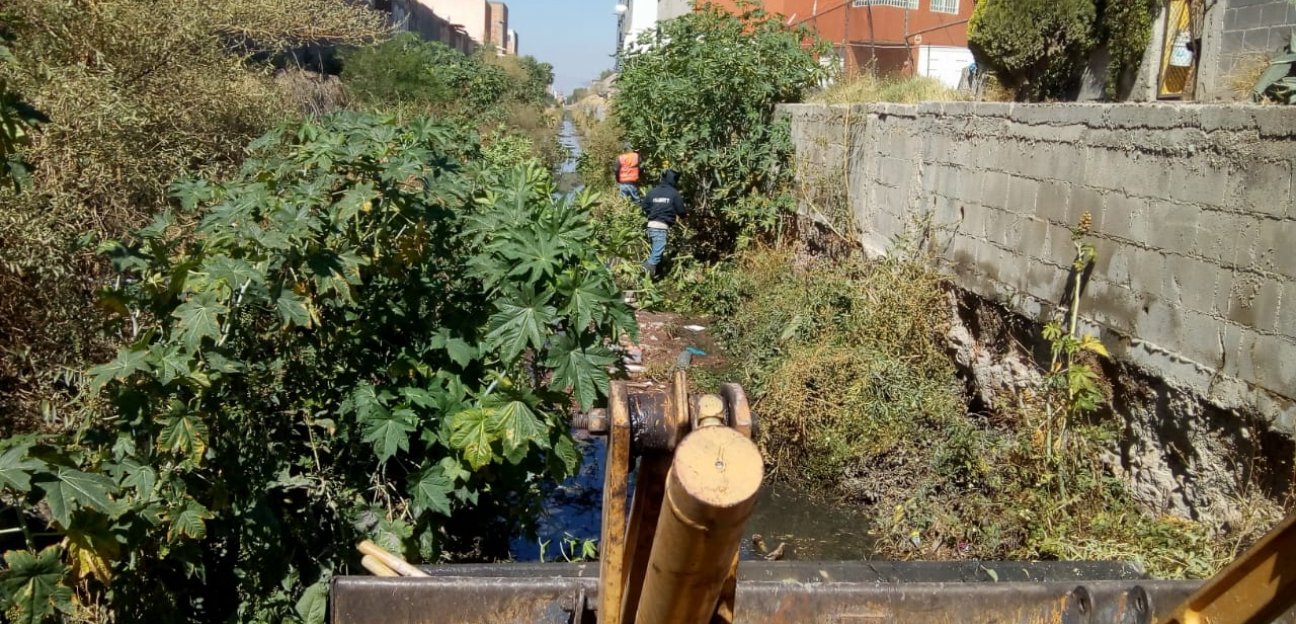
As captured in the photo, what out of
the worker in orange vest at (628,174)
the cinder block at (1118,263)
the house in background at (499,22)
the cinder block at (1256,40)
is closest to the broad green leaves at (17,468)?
Result: the cinder block at (1118,263)

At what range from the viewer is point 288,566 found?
3.91 m

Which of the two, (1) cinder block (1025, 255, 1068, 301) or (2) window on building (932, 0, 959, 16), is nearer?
(1) cinder block (1025, 255, 1068, 301)

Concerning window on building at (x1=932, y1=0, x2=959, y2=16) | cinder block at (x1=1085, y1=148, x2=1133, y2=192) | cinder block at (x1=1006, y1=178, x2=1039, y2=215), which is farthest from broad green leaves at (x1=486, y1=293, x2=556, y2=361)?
window on building at (x1=932, y1=0, x2=959, y2=16)

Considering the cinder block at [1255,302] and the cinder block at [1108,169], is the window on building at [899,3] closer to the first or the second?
the cinder block at [1108,169]

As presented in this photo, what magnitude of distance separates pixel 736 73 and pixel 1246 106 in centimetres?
756

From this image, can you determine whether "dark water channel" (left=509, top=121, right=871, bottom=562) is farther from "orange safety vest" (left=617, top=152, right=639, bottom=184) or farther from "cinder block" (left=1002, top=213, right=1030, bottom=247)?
"orange safety vest" (left=617, top=152, right=639, bottom=184)

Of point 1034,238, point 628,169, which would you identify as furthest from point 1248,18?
point 628,169

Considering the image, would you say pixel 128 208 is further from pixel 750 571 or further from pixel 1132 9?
pixel 1132 9

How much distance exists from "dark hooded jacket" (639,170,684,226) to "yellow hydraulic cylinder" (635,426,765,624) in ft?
33.9

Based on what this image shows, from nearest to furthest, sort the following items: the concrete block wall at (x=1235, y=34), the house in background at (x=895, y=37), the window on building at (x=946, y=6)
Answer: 1. the concrete block wall at (x=1235, y=34)
2. the house in background at (x=895, y=37)
3. the window on building at (x=946, y=6)

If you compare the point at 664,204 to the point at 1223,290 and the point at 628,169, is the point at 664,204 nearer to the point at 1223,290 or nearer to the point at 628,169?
the point at 628,169

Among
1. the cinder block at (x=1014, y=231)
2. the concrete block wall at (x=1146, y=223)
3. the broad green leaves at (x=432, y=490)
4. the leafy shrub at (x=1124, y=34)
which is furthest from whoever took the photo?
the leafy shrub at (x=1124, y=34)

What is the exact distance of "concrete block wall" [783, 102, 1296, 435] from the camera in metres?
4.17

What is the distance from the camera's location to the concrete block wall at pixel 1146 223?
4168 mm
